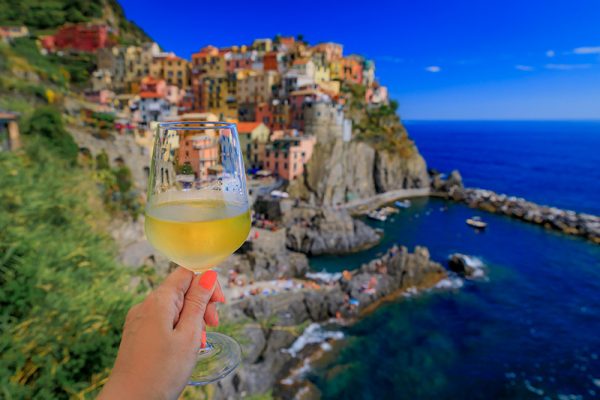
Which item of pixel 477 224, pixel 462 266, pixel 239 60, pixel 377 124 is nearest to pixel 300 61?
pixel 239 60

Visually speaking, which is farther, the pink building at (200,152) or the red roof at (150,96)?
the red roof at (150,96)

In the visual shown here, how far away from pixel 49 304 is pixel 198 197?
2182 mm

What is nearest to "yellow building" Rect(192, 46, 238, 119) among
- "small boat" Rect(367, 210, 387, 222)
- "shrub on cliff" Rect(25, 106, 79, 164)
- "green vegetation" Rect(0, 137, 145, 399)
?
"small boat" Rect(367, 210, 387, 222)

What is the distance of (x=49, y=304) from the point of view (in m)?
2.72

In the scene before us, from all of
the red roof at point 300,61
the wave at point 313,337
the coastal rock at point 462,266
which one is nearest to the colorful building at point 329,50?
the red roof at point 300,61

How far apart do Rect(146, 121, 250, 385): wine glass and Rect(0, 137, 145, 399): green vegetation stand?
5.12 feet

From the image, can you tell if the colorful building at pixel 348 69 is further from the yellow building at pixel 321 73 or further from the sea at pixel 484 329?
the sea at pixel 484 329

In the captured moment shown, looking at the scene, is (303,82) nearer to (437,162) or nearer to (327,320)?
(327,320)

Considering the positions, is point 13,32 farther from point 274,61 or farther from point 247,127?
point 247,127

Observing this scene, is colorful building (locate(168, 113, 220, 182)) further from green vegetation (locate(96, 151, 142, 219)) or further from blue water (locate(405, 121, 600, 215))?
blue water (locate(405, 121, 600, 215))

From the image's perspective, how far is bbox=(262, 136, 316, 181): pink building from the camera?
2967cm

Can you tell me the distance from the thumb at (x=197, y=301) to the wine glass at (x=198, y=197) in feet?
0.21

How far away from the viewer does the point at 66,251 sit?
3.39m

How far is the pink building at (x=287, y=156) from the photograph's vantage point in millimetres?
29672
